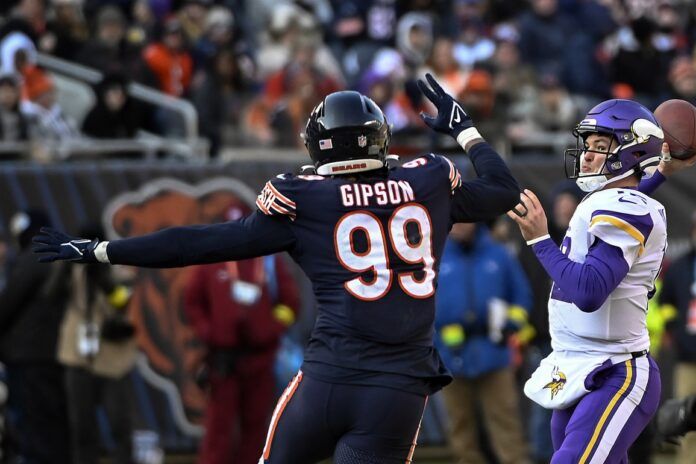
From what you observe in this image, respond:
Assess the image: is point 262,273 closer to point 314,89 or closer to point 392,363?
point 314,89

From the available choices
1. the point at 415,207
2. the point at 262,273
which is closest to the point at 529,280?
the point at 262,273

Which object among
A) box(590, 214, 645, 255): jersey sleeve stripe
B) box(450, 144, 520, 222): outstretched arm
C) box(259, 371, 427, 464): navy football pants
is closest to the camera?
box(259, 371, 427, 464): navy football pants

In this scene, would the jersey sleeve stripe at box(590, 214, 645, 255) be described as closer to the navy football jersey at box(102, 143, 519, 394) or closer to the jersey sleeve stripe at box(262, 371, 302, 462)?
the navy football jersey at box(102, 143, 519, 394)

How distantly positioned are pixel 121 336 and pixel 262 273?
1030mm

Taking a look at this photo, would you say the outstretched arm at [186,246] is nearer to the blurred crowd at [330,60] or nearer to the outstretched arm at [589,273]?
the outstretched arm at [589,273]

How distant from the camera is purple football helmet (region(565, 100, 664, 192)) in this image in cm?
548

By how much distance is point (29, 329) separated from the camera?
8828mm

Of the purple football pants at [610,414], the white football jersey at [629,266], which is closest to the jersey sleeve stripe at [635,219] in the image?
the white football jersey at [629,266]

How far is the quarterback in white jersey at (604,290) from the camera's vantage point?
5219 mm

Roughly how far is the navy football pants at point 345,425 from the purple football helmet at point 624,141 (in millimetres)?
1221

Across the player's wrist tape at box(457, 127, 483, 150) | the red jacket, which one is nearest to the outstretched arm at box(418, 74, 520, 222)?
the player's wrist tape at box(457, 127, 483, 150)

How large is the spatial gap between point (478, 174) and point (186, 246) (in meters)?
1.20

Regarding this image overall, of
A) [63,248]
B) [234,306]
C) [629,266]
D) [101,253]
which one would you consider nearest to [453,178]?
[629,266]

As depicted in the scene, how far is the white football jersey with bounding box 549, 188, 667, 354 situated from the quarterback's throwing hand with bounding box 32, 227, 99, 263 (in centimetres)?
180
